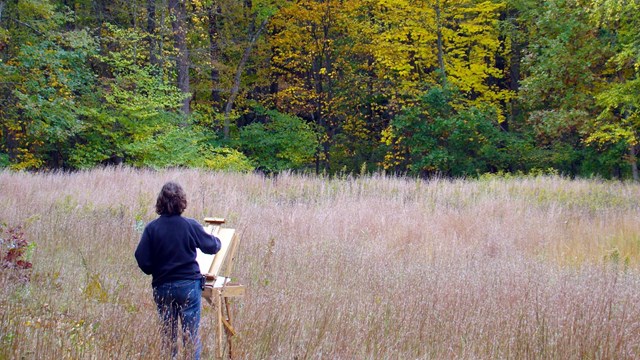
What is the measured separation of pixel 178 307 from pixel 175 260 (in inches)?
14.3

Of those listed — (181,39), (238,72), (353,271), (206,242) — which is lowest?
(353,271)

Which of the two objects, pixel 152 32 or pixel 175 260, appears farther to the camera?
→ pixel 152 32

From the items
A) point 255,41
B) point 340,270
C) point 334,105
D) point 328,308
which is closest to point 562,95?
point 334,105

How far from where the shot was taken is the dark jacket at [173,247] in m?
5.13

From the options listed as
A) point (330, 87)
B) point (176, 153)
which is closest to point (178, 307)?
point (176, 153)

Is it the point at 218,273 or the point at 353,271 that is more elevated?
the point at 218,273

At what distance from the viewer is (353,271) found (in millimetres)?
9109

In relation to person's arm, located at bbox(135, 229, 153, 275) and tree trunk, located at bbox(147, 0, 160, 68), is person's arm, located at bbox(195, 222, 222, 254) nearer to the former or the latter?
person's arm, located at bbox(135, 229, 153, 275)

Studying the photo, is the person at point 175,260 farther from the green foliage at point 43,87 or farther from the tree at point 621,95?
the tree at point 621,95

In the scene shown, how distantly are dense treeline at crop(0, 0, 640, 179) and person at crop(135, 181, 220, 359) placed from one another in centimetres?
1609

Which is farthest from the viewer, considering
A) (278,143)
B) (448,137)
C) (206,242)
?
(278,143)

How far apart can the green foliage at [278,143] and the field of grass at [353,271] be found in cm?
1325

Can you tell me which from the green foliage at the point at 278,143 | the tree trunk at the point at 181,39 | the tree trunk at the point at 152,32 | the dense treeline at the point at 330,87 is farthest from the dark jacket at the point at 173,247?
the green foliage at the point at 278,143

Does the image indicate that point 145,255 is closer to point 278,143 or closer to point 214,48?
point 278,143
